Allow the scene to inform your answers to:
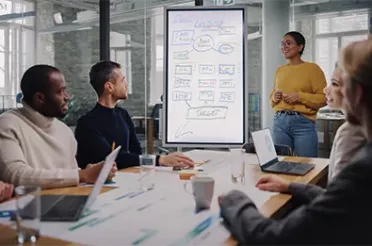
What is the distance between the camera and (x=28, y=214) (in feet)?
3.85

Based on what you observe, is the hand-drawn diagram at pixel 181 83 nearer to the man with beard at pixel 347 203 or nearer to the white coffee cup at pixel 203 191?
the white coffee cup at pixel 203 191

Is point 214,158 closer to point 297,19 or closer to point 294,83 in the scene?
point 294,83

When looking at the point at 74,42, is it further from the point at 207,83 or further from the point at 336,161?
the point at 336,161

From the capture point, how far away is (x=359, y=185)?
3.06 ft

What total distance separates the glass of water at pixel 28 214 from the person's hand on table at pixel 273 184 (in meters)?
0.92

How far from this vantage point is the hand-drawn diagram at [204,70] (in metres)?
3.05

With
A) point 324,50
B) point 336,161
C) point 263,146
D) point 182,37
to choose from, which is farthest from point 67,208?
point 324,50

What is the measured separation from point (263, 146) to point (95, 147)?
966 millimetres

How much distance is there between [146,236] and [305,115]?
8.40 feet

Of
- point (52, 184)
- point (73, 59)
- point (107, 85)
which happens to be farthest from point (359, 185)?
point (73, 59)

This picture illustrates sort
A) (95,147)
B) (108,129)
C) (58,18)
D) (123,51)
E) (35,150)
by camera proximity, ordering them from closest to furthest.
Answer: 1. (35,150)
2. (95,147)
3. (108,129)
4. (58,18)
5. (123,51)

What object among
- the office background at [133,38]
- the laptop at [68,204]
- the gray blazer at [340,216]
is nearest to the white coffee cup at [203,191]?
the laptop at [68,204]

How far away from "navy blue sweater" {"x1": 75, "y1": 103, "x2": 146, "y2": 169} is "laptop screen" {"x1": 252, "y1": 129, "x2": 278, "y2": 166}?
2.24 feet

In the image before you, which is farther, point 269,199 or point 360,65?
point 269,199
